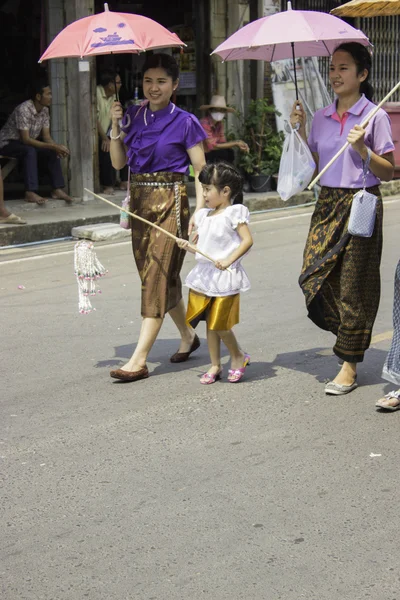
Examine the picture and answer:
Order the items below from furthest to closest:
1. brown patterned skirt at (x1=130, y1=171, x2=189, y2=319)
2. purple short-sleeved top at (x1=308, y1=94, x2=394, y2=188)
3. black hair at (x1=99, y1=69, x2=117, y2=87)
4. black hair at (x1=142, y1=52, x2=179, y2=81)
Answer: black hair at (x1=99, y1=69, x2=117, y2=87), brown patterned skirt at (x1=130, y1=171, x2=189, y2=319), black hair at (x1=142, y1=52, x2=179, y2=81), purple short-sleeved top at (x1=308, y1=94, x2=394, y2=188)

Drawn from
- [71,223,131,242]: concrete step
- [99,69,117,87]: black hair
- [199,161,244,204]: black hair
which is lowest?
[71,223,131,242]: concrete step

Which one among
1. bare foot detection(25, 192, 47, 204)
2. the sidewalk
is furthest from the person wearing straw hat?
bare foot detection(25, 192, 47, 204)

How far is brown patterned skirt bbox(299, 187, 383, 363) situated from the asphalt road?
0.36 metres

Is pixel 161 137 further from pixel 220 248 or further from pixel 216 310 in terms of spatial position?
pixel 216 310

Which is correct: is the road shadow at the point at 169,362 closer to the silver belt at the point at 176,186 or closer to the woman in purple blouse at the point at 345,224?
the woman in purple blouse at the point at 345,224

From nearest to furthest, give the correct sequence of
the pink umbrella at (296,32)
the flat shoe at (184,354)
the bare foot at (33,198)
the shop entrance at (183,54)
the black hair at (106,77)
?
the pink umbrella at (296,32)
the flat shoe at (184,354)
the bare foot at (33,198)
the black hair at (106,77)
the shop entrance at (183,54)

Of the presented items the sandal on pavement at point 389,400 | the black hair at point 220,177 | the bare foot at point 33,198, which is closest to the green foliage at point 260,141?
the bare foot at point 33,198

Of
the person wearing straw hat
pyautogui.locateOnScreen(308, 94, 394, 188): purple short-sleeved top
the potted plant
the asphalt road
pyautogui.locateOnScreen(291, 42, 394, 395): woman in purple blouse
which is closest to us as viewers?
the asphalt road

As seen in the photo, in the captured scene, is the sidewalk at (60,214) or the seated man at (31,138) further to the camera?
the seated man at (31,138)

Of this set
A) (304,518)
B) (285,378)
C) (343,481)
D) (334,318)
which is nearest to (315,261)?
(334,318)

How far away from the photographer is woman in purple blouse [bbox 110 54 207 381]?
5.79 meters

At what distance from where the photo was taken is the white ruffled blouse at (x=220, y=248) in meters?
5.64

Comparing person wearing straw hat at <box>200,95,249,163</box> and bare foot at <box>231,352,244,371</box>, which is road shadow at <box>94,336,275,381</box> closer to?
bare foot at <box>231,352,244,371</box>

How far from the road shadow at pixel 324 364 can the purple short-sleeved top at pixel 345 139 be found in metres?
1.14
